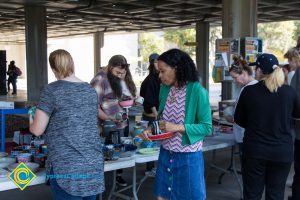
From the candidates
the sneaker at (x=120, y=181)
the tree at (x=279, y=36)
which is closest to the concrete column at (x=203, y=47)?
the sneaker at (x=120, y=181)

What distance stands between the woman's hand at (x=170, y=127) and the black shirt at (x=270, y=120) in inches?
35.4

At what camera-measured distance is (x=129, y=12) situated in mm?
16969

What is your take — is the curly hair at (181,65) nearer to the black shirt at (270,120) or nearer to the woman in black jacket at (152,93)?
the black shirt at (270,120)

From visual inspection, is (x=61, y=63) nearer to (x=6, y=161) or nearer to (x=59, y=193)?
(x=59, y=193)

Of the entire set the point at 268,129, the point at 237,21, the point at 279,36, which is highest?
the point at 279,36

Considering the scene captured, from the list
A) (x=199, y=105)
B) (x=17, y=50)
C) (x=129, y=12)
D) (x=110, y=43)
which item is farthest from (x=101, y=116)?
(x=17, y=50)

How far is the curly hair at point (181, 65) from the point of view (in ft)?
7.66

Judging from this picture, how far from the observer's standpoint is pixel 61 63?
2.32m

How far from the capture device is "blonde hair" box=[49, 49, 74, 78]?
7.62ft

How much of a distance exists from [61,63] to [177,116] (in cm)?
74

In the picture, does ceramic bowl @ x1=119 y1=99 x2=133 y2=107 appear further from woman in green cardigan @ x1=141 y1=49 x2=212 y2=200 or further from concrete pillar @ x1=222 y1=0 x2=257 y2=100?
concrete pillar @ x1=222 y1=0 x2=257 y2=100
